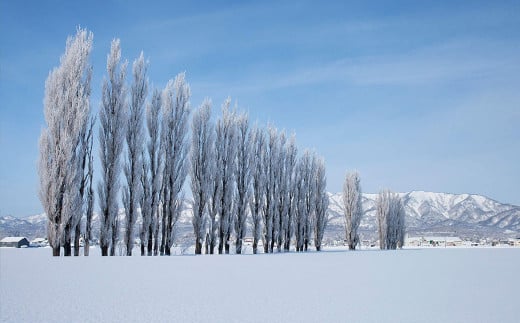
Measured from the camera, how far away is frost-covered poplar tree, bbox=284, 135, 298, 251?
34.2 metres

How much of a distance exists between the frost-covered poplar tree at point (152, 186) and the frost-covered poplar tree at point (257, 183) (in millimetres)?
9182

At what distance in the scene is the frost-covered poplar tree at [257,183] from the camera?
98.7ft

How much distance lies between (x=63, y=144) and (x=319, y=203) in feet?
89.3

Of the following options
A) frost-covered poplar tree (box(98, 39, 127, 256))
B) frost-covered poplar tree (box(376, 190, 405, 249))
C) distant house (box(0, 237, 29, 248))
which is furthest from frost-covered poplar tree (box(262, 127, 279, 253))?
distant house (box(0, 237, 29, 248))

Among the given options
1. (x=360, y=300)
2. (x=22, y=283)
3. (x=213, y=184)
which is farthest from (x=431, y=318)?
(x=213, y=184)

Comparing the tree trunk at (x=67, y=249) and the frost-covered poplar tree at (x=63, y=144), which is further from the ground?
the frost-covered poplar tree at (x=63, y=144)

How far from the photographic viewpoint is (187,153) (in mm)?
23375

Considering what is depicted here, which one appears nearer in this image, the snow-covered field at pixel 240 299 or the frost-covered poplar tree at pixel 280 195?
the snow-covered field at pixel 240 299

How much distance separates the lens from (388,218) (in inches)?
2124

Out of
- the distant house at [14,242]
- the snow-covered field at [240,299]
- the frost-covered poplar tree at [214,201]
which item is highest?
the frost-covered poplar tree at [214,201]

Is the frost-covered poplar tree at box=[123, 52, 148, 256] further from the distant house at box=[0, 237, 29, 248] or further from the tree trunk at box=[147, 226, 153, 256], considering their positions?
the distant house at box=[0, 237, 29, 248]

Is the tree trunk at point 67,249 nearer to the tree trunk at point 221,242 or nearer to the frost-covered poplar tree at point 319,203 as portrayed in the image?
the tree trunk at point 221,242

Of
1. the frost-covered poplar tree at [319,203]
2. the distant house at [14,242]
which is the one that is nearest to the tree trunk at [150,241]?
the frost-covered poplar tree at [319,203]

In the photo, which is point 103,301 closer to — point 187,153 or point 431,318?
point 431,318
